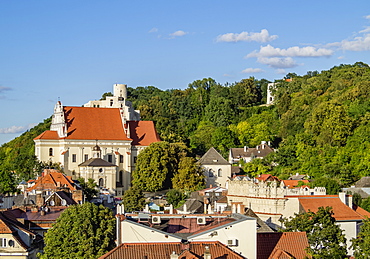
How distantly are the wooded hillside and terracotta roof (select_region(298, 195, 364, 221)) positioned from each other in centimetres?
1755

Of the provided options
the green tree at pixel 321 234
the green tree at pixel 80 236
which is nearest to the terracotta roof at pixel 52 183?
the green tree at pixel 80 236

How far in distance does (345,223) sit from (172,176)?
3491 cm

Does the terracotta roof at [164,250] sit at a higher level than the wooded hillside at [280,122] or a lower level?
lower

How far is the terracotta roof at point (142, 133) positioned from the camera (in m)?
83.6

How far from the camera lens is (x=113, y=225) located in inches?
1275

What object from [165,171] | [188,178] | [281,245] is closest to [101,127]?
[165,171]

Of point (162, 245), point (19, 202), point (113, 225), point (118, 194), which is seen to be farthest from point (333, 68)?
point (162, 245)

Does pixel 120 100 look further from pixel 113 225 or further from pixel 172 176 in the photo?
pixel 113 225

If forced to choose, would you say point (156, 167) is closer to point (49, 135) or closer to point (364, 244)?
point (49, 135)

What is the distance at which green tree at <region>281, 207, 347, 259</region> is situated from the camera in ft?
89.3

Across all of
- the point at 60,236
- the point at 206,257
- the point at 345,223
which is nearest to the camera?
the point at 206,257

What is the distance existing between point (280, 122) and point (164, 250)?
74735 millimetres

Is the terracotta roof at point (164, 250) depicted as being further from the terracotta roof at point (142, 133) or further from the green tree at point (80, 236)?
the terracotta roof at point (142, 133)

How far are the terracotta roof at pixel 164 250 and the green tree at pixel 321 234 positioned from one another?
15.1ft
